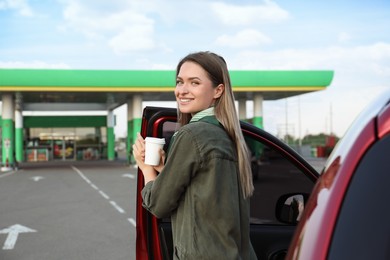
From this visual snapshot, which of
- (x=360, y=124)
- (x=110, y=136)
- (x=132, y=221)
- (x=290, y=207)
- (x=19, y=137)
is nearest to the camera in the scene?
(x=360, y=124)

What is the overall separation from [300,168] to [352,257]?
5.88 ft

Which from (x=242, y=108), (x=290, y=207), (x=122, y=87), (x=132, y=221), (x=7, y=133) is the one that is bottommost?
(x=132, y=221)

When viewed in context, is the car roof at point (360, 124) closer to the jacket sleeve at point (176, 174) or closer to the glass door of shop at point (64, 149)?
the jacket sleeve at point (176, 174)

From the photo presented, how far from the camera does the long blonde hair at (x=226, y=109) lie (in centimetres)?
189

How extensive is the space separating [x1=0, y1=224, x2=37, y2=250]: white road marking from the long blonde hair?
20.3 feet

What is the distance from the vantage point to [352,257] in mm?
1088

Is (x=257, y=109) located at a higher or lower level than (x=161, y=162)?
higher

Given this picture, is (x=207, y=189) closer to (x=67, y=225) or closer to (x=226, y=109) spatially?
(x=226, y=109)

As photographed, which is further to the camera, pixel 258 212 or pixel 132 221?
pixel 132 221

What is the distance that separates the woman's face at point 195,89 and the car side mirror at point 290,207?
0.94 m

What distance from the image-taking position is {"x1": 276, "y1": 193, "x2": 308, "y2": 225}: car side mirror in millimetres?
2725

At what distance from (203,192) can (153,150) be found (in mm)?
304

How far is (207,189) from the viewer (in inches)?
70.5

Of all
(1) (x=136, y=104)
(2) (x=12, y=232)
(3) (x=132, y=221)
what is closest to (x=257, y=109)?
(1) (x=136, y=104)
